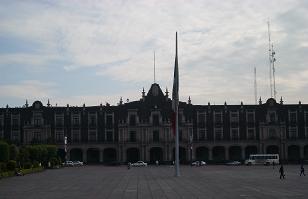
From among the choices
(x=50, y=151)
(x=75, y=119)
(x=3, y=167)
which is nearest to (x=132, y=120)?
(x=75, y=119)

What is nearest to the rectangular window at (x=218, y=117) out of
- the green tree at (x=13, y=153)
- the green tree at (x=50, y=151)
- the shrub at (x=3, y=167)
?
the green tree at (x=50, y=151)

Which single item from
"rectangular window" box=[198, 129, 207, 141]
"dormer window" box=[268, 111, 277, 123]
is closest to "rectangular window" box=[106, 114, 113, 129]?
"rectangular window" box=[198, 129, 207, 141]

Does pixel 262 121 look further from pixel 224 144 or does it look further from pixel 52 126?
pixel 52 126

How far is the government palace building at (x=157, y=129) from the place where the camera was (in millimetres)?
101125

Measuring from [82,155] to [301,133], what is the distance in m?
39.5

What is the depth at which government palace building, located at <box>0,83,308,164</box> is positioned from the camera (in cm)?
10112

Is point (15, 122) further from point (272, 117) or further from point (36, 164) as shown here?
point (272, 117)

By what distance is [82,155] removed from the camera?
4018 inches

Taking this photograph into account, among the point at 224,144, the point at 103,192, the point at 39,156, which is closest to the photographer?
the point at 103,192

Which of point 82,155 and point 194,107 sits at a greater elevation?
point 194,107

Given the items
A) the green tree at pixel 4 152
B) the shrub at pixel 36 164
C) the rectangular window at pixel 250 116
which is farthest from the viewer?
the rectangular window at pixel 250 116

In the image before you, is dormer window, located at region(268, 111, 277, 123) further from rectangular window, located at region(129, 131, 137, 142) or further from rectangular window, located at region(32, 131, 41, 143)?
rectangular window, located at region(32, 131, 41, 143)

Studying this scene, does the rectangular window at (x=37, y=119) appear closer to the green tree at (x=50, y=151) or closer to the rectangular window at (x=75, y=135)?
the rectangular window at (x=75, y=135)

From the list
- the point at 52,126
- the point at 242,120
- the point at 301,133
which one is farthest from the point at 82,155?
the point at 301,133
